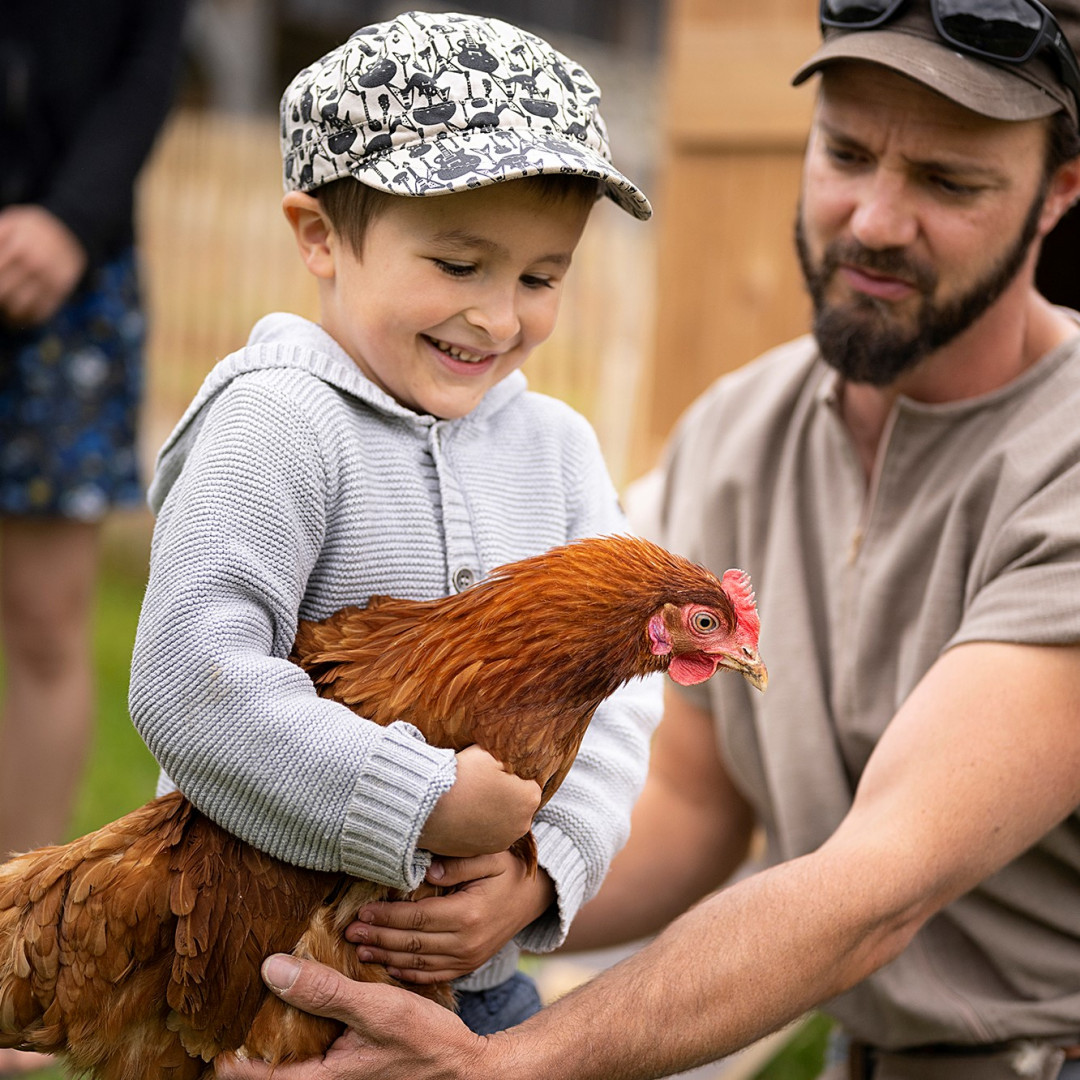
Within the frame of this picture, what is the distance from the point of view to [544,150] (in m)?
1.57

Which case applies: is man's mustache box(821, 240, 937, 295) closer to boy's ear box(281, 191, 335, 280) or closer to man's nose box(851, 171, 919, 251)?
man's nose box(851, 171, 919, 251)

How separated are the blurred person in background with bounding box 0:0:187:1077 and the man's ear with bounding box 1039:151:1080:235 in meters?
2.27

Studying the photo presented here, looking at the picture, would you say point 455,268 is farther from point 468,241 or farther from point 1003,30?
point 1003,30

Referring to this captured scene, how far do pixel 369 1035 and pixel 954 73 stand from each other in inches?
68.8

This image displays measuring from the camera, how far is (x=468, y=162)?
5.11 feet

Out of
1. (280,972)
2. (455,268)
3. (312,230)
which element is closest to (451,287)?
(455,268)

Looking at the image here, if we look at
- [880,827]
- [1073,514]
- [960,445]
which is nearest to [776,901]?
[880,827]

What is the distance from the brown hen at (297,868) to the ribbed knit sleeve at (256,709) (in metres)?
0.08

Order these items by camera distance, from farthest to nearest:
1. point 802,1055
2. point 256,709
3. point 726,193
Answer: point 726,193
point 802,1055
point 256,709

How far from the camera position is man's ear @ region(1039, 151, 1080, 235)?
2.46 m

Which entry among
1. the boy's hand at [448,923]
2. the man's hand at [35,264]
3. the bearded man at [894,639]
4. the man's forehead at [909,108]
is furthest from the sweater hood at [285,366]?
the man's hand at [35,264]

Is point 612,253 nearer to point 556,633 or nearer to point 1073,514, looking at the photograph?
point 1073,514

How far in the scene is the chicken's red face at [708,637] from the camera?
161 centimetres

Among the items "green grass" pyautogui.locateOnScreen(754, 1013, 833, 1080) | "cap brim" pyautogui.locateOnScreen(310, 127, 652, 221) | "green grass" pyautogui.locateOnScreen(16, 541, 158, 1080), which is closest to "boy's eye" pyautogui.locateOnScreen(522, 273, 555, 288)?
"cap brim" pyautogui.locateOnScreen(310, 127, 652, 221)
